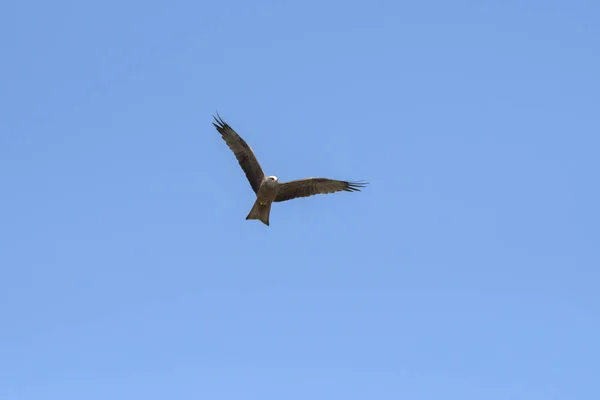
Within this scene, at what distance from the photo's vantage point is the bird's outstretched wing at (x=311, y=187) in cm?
2267

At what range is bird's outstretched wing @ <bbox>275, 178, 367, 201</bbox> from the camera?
893 inches

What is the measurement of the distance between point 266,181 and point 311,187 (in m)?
1.86

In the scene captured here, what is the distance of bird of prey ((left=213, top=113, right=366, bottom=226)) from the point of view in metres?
22.0

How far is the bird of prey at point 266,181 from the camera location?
22016mm

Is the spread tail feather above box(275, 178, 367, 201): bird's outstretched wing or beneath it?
beneath

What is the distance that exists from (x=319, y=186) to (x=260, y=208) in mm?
2336

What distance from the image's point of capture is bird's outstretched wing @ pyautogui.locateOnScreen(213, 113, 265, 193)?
74.6 feet

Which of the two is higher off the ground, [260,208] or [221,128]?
[221,128]

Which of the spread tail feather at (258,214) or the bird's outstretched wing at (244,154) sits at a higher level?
the bird's outstretched wing at (244,154)

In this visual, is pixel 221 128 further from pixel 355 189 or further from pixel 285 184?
pixel 355 189

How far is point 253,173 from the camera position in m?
22.9

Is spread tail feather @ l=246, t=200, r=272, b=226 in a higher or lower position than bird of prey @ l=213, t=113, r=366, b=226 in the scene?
lower

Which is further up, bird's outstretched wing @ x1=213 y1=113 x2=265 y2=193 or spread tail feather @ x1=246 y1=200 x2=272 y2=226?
bird's outstretched wing @ x1=213 y1=113 x2=265 y2=193

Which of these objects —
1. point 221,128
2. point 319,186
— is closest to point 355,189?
point 319,186
